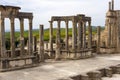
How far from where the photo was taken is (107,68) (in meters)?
21.0

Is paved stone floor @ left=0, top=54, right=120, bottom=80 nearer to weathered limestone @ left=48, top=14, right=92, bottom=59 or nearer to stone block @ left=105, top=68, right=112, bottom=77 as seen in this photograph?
stone block @ left=105, top=68, right=112, bottom=77

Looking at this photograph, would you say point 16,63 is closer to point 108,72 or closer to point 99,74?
point 99,74

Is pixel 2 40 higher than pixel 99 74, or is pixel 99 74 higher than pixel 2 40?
pixel 2 40

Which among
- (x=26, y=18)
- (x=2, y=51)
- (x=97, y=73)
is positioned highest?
(x=26, y=18)

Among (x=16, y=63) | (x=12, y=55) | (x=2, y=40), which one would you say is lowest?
(x=16, y=63)

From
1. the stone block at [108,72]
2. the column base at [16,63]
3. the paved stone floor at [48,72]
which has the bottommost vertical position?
the stone block at [108,72]

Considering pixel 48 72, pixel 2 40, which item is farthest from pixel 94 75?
pixel 2 40

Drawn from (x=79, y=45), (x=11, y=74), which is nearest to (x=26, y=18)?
(x=11, y=74)

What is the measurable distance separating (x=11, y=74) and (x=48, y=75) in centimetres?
241

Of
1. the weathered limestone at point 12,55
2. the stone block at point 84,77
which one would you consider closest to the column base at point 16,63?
the weathered limestone at point 12,55

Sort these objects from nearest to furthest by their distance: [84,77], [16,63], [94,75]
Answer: [84,77] → [94,75] → [16,63]

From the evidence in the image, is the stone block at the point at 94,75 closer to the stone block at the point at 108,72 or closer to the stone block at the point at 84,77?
the stone block at the point at 84,77

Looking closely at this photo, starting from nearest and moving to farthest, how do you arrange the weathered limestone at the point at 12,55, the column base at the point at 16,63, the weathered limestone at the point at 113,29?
the column base at the point at 16,63, the weathered limestone at the point at 12,55, the weathered limestone at the point at 113,29

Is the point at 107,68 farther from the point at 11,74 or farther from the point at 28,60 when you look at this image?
the point at 11,74
